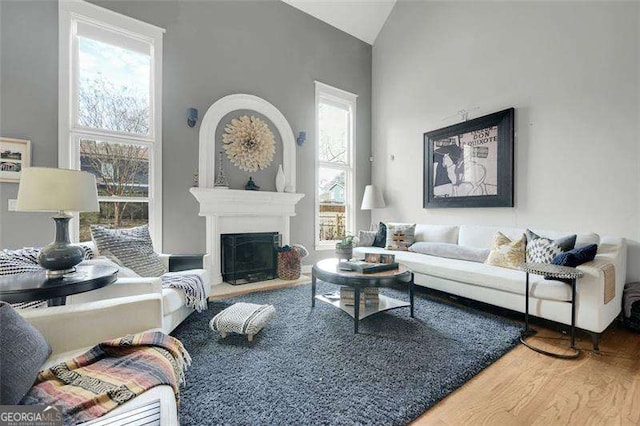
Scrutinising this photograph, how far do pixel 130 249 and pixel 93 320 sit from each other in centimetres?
118

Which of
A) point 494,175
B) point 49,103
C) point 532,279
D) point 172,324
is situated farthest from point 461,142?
point 49,103

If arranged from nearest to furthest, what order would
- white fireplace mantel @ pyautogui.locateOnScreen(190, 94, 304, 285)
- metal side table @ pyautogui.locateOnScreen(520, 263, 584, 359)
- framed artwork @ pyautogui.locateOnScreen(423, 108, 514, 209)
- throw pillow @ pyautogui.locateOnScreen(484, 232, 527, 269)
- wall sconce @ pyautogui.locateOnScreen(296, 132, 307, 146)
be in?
1. metal side table @ pyautogui.locateOnScreen(520, 263, 584, 359)
2. throw pillow @ pyautogui.locateOnScreen(484, 232, 527, 269)
3. framed artwork @ pyautogui.locateOnScreen(423, 108, 514, 209)
4. white fireplace mantel @ pyautogui.locateOnScreen(190, 94, 304, 285)
5. wall sconce @ pyautogui.locateOnScreen(296, 132, 307, 146)

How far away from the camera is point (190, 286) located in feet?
7.63

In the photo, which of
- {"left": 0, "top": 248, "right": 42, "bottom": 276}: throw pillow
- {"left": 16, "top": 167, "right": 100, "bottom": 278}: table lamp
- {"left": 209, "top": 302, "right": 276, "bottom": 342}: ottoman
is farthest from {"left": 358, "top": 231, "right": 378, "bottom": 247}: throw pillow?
{"left": 0, "top": 248, "right": 42, "bottom": 276}: throw pillow

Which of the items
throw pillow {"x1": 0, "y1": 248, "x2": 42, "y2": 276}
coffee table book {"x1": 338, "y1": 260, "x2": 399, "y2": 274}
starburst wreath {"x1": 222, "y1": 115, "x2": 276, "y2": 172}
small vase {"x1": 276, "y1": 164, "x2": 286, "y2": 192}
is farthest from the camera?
small vase {"x1": 276, "y1": 164, "x2": 286, "y2": 192}

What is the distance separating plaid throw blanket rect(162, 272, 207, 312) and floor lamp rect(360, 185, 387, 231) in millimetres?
3199

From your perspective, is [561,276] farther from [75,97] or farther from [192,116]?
[75,97]

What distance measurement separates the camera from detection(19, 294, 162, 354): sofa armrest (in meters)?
1.26

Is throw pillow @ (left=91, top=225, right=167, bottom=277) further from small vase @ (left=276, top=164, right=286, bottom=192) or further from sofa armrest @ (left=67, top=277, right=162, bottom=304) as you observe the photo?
small vase @ (left=276, top=164, right=286, bottom=192)

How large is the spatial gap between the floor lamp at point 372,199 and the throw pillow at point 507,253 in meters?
2.13

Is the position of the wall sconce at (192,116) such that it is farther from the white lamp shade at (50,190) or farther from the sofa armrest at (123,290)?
the sofa armrest at (123,290)

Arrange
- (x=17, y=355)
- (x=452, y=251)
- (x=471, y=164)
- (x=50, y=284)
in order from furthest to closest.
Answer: (x=471, y=164)
(x=452, y=251)
(x=50, y=284)
(x=17, y=355)

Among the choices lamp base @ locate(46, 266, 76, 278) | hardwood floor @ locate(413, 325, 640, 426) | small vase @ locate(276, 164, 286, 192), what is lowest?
hardwood floor @ locate(413, 325, 640, 426)

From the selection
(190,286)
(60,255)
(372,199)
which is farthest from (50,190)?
(372,199)
